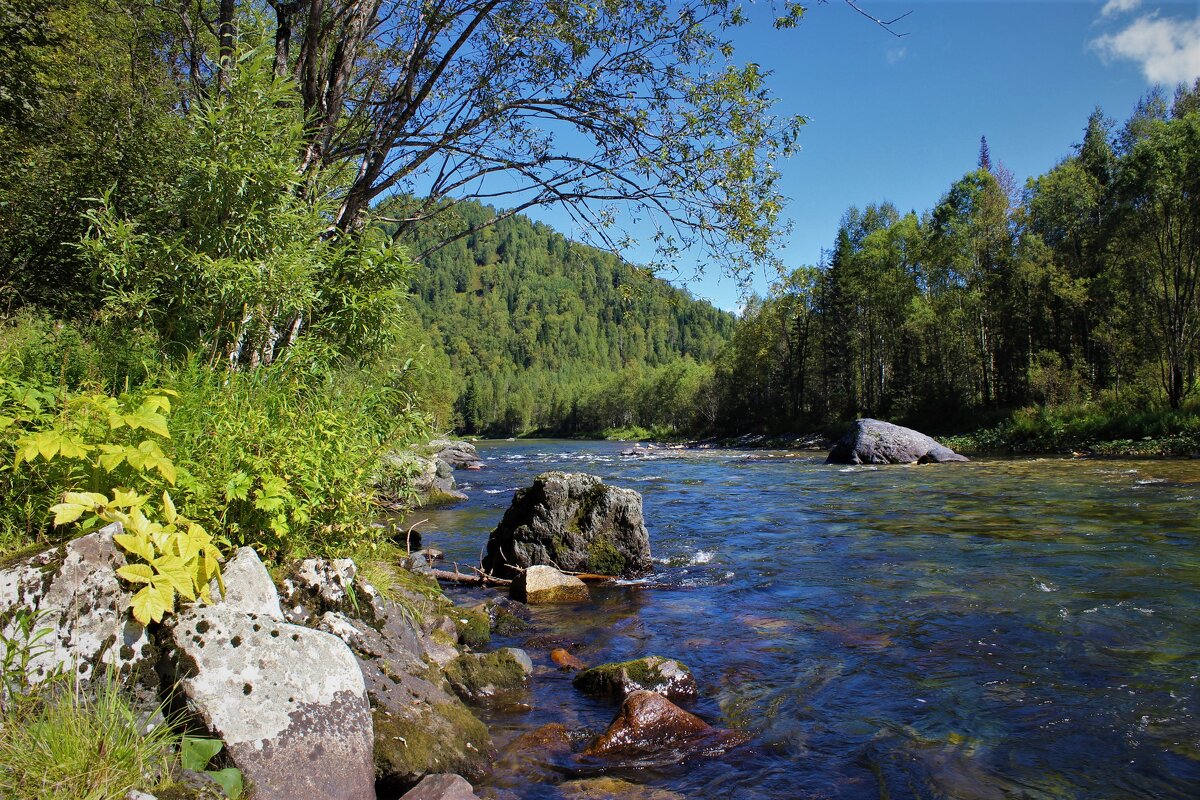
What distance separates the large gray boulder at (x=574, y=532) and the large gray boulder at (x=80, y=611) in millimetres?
7882

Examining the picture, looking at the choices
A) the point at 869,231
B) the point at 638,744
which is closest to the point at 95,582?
the point at 638,744

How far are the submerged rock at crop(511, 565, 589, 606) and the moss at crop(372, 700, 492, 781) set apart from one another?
453 cm

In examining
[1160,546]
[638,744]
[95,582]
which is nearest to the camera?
[95,582]

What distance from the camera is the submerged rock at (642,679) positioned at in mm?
6145

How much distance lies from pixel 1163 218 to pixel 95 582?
43079mm

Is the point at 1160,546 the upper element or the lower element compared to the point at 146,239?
lower

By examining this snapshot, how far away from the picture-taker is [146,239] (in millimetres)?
5656

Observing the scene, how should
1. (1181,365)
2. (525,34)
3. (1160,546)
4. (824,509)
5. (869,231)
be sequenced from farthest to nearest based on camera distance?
1. (869,231)
2. (1181,365)
3. (824,509)
4. (1160,546)
5. (525,34)

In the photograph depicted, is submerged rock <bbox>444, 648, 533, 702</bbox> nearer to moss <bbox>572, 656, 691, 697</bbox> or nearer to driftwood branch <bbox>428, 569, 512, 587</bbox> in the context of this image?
moss <bbox>572, 656, 691, 697</bbox>

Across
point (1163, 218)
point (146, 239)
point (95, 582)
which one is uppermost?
point (1163, 218)

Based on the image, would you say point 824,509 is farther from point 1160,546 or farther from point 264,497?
point 264,497

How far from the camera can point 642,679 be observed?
6215 mm

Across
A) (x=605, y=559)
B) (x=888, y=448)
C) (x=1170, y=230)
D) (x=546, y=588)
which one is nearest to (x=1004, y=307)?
(x=1170, y=230)

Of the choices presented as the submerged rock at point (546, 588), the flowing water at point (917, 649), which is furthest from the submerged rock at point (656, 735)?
the submerged rock at point (546, 588)
